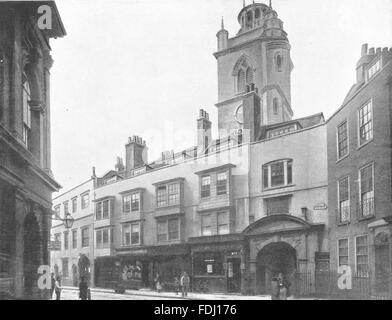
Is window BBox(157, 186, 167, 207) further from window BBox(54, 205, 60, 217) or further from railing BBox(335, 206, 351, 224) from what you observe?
railing BBox(335, 206, 351, 224)

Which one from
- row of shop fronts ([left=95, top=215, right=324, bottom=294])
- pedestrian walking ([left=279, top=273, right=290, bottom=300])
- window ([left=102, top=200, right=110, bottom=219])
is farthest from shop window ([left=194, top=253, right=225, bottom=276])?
window ([left=102, top=200, right=110, bottom=219])

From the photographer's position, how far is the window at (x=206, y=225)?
9.96m

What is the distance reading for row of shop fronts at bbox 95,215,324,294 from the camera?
9.59m

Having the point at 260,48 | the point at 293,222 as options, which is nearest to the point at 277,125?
the point at 293,222

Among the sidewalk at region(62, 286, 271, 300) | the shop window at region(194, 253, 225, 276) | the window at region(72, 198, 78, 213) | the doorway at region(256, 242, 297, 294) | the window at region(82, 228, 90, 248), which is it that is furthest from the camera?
the window at region(82, 228, 90, 248)

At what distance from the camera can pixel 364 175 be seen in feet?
30.3

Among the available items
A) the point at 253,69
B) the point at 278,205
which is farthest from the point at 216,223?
the point at 253,69

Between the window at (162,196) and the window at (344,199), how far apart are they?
3.76 metres

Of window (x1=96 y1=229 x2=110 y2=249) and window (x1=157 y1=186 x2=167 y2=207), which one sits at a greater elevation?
window (x1=157 y1=186 x2=167 y2=207)

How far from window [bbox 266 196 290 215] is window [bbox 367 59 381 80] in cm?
291

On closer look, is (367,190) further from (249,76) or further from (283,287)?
(249,76)

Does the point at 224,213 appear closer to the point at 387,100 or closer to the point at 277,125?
the point at 277,125
